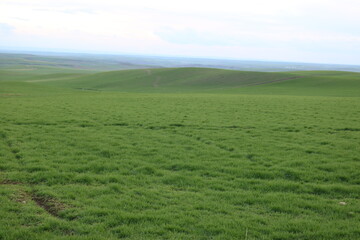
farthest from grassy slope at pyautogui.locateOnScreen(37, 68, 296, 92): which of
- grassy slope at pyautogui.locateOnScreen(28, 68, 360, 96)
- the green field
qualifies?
the green field

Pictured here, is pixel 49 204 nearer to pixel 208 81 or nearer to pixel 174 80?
pixel 208 81

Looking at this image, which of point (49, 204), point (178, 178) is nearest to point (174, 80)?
point (178, 178)

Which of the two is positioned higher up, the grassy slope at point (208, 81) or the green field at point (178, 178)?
the grassy slope at point (208, 81)

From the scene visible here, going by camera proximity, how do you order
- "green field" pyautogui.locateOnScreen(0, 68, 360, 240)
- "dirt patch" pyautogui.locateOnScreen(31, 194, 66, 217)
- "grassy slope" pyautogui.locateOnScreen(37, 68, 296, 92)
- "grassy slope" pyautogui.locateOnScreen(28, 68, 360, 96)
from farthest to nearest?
→ "grassy slope" pyautogui.locateOnScreen(37, 68, 296, 92) < "grassy slope" pyautogui.locateOnScreen(28, 68, 360, 96) < "dirt patch" pyautogui.locateOnScreen(31, 194, 66, 217) < "green field" pyautogui.locateOnScreen(0, 68, 360, 240)

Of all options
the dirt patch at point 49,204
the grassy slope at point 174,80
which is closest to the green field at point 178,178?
the dirt patch at point 49,204

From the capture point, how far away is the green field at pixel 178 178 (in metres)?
7.29

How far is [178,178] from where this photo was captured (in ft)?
34.1

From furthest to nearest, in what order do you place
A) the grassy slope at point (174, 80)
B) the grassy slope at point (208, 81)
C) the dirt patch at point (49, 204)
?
the grassy slope at point (174, 80)
the grassy slope at point (208, 81)
the dirt patch at point (49, 204)

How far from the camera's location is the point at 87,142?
14789 mm

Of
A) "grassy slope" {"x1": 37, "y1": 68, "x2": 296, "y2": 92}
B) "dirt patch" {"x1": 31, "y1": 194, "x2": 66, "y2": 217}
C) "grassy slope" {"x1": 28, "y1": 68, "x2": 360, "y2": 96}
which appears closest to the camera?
"dirt patch" {"x1": 31, "y1": 194, "x2": 66, "y2": 217}

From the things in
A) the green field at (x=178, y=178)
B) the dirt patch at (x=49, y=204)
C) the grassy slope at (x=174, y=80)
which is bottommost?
the dirt patch at (x=49, y=204)

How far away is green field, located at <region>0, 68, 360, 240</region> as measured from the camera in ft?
23.9

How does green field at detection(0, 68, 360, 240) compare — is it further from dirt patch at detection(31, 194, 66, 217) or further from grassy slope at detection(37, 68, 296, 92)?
grassy slope at detection(37, 68, 296, 92)

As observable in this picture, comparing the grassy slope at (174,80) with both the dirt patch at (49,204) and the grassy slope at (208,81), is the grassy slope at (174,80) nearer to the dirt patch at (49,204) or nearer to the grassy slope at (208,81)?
the grassy slope at (208,81)
